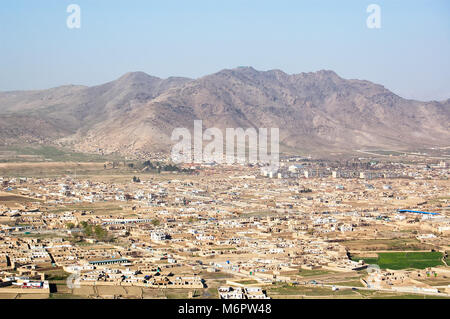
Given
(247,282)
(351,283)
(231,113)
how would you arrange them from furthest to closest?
(231,113), (351,283), (247,282)

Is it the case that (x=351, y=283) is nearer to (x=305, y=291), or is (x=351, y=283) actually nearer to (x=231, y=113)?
(x=305, y=291)

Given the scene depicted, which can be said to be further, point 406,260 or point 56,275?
point 406,260

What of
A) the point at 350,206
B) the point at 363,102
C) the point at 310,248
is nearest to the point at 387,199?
the point at 350,206

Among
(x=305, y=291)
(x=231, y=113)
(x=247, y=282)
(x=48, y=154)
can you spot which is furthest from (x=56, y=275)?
(x=231, y=113)

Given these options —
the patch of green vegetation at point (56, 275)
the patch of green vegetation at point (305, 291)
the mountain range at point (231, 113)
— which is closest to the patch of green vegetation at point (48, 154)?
the mountain range at point (231, 113)

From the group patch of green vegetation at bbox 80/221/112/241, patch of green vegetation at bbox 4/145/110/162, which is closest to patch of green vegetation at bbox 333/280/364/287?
patch of green vegetation at bbox 80/221/112/241
